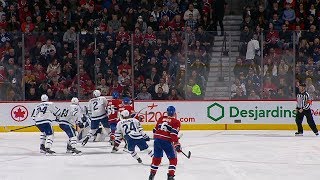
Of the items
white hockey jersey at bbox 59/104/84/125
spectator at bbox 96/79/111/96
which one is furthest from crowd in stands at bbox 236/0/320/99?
white hockey jersey at bbox 59/104/84/125

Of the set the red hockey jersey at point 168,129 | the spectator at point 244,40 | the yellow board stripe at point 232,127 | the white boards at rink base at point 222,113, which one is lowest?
the yellow board stripe at point 232,127

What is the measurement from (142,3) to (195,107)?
401 cm

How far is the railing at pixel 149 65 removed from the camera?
58.2 ft

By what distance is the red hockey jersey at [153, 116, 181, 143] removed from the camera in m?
9.64

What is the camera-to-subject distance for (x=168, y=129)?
31.7ft

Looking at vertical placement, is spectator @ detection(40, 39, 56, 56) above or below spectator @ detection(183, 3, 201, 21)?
below

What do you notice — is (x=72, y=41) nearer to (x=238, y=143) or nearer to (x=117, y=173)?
(x=238, y=143)

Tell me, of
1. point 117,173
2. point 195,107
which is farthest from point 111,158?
point 195,107

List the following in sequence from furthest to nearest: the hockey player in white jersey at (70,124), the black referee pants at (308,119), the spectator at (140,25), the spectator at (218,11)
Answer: the spectator at (218,11) → the spectator at (140,25) → the black referee pants at (308,119) → the hockey player in white jersey at (70,124)

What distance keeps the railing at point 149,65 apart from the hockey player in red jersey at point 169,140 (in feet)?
26.6

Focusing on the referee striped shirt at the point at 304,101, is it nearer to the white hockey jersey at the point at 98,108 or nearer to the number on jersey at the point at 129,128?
the white hockey jersey at the point at 98,108

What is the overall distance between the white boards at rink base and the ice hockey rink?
1.52 m

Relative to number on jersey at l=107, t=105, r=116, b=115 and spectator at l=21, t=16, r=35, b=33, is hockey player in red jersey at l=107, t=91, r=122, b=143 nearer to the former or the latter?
number on jersey at l=107, t=105, r=116, b=115

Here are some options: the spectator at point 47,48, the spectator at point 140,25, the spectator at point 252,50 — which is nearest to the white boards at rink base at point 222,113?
the spectator at point 252,50
